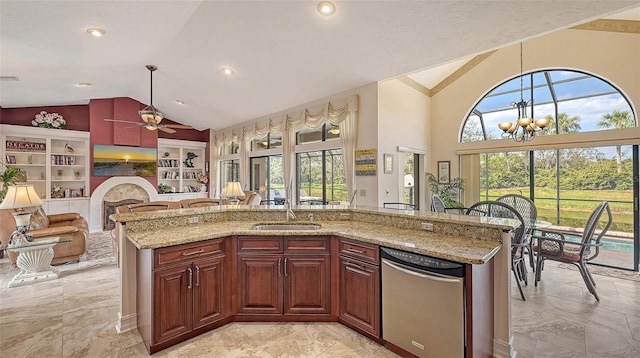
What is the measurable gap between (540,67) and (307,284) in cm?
577

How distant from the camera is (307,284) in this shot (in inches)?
104

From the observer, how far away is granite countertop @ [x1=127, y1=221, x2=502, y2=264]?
194 centimetres

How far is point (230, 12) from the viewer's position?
355 cm

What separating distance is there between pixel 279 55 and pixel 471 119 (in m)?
4.37

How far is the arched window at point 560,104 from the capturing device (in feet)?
15.0

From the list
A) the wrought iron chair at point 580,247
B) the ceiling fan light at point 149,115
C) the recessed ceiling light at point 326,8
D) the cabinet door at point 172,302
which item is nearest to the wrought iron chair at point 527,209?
the wrought iron chair at point 580,247

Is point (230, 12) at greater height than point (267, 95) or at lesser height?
greater

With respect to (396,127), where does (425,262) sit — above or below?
below

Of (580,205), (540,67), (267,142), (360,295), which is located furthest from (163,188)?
(580,205)

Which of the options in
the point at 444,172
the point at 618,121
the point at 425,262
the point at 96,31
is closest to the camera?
the point at 425,262

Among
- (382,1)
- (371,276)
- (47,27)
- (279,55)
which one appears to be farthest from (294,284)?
(47,27)

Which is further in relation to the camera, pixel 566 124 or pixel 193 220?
pixel 566 124

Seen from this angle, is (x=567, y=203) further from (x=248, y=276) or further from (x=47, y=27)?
(x=47, y=27)

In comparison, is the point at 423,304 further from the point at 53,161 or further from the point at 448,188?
the point at 53,161
